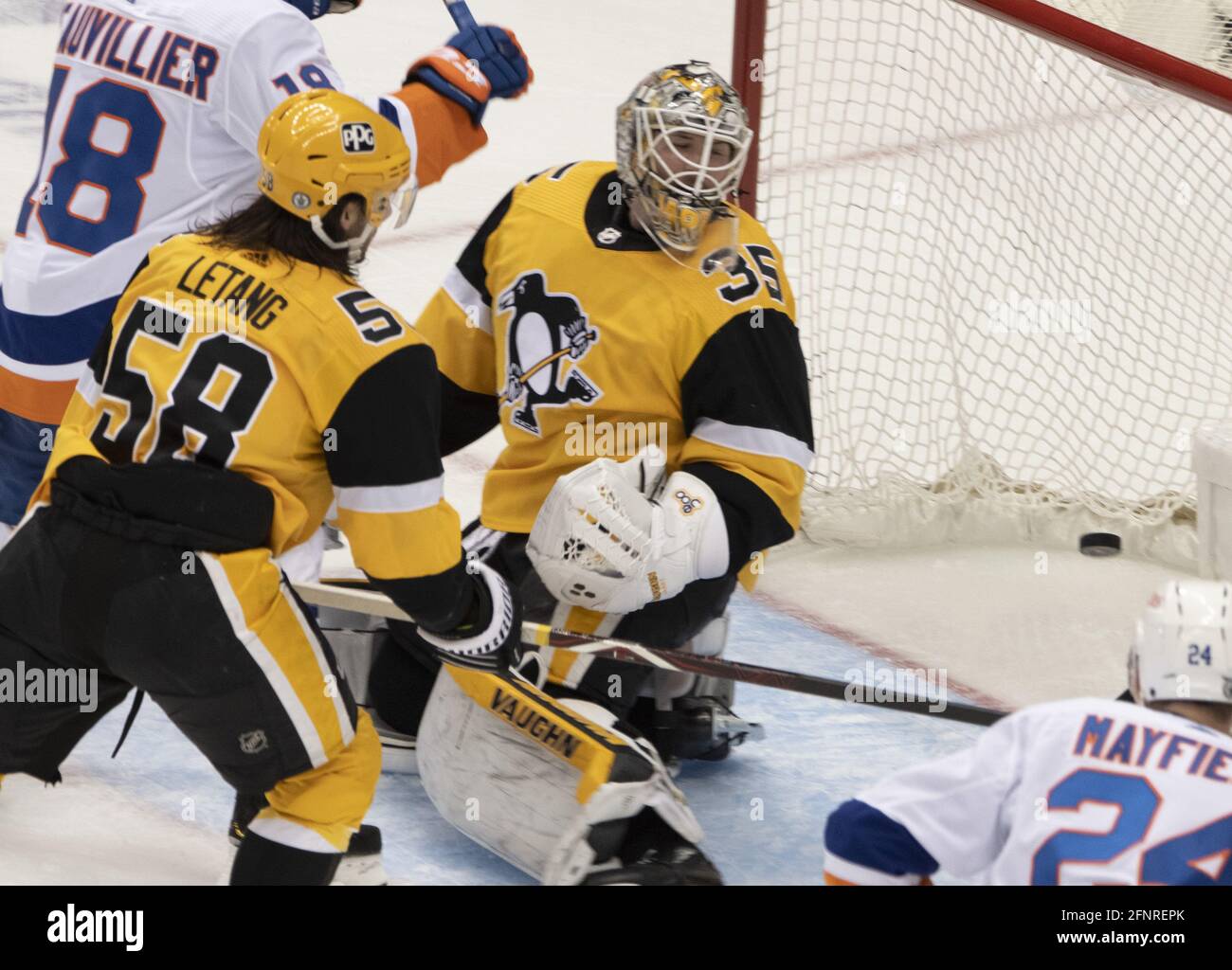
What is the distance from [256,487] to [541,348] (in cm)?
76

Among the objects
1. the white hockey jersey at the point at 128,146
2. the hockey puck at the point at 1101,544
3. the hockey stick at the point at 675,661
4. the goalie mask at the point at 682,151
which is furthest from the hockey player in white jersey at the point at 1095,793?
the white hockey jersey at the point at 128,146

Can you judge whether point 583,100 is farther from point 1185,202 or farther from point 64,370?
point 64,370

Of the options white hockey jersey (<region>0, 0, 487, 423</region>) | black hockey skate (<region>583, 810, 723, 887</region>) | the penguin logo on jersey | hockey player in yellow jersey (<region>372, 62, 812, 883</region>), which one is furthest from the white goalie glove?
white hockey jersey (<region>0, 0, 487, 423</region>)

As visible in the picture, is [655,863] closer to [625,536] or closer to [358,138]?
[625,536]

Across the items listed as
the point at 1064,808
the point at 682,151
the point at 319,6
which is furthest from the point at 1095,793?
the point at 319,6

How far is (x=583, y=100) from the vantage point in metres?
7.03

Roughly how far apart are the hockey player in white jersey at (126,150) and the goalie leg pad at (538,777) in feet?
2.91

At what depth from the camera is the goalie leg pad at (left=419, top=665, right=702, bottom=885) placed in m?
2.72

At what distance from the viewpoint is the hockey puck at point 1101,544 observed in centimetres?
359

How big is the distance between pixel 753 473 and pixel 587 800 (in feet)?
1.95

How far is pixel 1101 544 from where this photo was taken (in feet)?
11.8

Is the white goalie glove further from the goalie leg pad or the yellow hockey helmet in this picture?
the yellow hockey helmet

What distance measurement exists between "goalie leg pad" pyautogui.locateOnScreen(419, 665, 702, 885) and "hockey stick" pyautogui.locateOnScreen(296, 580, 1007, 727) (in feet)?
0.29
